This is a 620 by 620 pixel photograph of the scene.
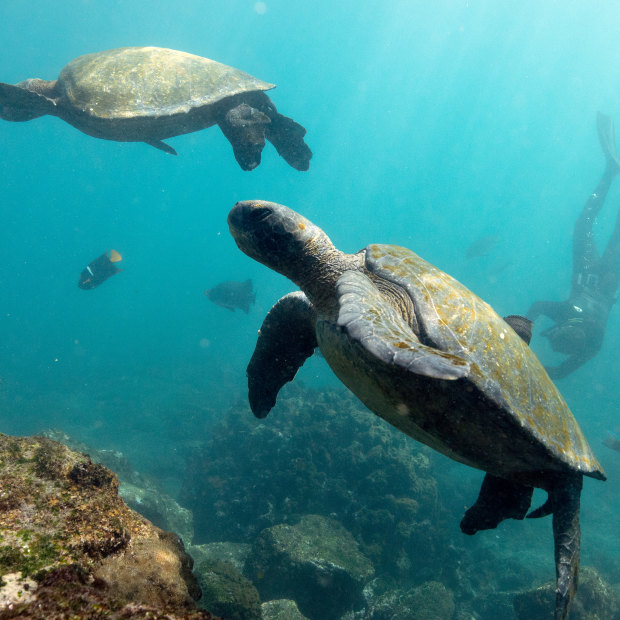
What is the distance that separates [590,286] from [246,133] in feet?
76.4

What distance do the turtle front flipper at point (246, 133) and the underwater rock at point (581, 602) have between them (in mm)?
10695

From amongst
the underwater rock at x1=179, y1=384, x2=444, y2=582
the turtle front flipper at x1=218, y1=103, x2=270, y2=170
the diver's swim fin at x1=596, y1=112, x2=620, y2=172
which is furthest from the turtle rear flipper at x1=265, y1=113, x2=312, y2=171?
the diver's swim fin at x1=596, y1=112, x2=620, y2=172

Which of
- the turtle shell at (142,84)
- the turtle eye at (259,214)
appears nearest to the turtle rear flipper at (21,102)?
the turtle shell at (142,84)

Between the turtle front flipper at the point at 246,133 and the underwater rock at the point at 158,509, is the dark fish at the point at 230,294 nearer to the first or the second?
the underwater rock at the point at 158,509

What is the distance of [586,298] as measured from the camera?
19.9 metres

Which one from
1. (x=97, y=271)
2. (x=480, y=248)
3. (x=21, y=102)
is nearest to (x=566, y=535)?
(x=21, y=102)

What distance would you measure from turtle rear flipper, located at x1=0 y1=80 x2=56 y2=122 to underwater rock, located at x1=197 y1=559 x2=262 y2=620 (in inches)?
355

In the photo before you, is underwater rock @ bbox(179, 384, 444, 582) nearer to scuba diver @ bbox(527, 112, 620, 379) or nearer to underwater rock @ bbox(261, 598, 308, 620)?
underwater rock @ bbox(261, 598, 308, 620)

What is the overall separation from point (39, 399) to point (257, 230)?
3369 cm

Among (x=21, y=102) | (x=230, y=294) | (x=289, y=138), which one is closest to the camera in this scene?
(x=21, y=102)

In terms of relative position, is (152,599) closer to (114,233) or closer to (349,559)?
(349,559)

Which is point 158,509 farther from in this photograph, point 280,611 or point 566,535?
point 566,535

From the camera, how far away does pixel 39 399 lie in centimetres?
2792

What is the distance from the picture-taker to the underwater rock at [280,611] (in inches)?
209
